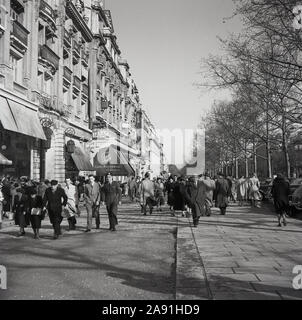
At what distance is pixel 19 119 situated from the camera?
20078 millimetres

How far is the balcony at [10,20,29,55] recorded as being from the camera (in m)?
20.9

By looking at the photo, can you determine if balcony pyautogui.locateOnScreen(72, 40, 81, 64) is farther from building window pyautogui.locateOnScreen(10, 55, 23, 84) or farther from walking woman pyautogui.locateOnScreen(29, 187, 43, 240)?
walking woman pyautogui.locateOnScreen(29, 187, 43, 240)

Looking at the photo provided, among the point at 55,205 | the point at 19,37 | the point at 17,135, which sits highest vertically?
the point at 19,37

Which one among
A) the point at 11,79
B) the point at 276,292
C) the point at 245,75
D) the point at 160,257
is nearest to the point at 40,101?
the point at 11,79

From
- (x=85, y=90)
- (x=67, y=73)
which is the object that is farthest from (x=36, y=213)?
(x=85, y=90)

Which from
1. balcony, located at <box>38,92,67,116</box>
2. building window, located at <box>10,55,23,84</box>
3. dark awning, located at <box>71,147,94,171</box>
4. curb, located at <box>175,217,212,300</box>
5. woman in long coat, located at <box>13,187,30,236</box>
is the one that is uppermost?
building window, located at <box>10,55,23,84</box>

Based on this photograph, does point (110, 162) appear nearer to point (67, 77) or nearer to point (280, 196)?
point (67, 77)

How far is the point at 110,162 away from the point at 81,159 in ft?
18.9

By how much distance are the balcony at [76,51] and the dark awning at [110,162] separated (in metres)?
8.00

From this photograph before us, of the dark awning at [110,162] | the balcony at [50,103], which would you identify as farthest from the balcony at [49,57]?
the dark awning at [110,162]

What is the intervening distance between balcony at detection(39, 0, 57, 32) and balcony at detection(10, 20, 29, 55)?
2.86 metres

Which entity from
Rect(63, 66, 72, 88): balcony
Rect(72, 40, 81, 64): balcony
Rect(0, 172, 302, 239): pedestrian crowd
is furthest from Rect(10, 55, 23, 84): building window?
Rect(72, 40, 81, 64): balcony
